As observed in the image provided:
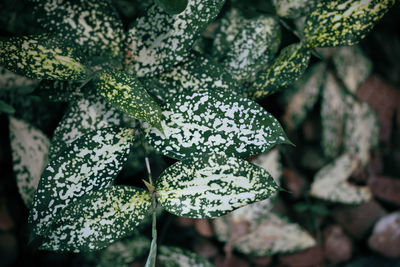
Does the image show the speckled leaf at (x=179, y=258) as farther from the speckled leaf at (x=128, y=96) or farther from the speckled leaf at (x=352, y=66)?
the speckled leaf at (x=352, y=66)

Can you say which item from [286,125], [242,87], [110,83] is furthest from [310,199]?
[110,83]

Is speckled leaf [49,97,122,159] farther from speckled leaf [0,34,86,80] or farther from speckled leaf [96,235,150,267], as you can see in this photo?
speckled leaf [96,235,150,267]

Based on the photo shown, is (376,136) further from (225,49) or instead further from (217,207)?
(217,207)

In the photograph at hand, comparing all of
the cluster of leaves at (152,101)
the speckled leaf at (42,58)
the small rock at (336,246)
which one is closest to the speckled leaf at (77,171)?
the cluster of leaves at (152,101)

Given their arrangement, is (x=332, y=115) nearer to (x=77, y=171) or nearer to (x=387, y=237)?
(x=387, y=237)

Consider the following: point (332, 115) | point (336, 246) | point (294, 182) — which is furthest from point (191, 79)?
point (336, 246)

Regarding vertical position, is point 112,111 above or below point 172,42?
below

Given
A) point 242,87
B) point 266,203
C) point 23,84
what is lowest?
point 266,203

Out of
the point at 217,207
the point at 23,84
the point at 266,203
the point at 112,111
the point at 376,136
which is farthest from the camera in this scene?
the point at 376,136
